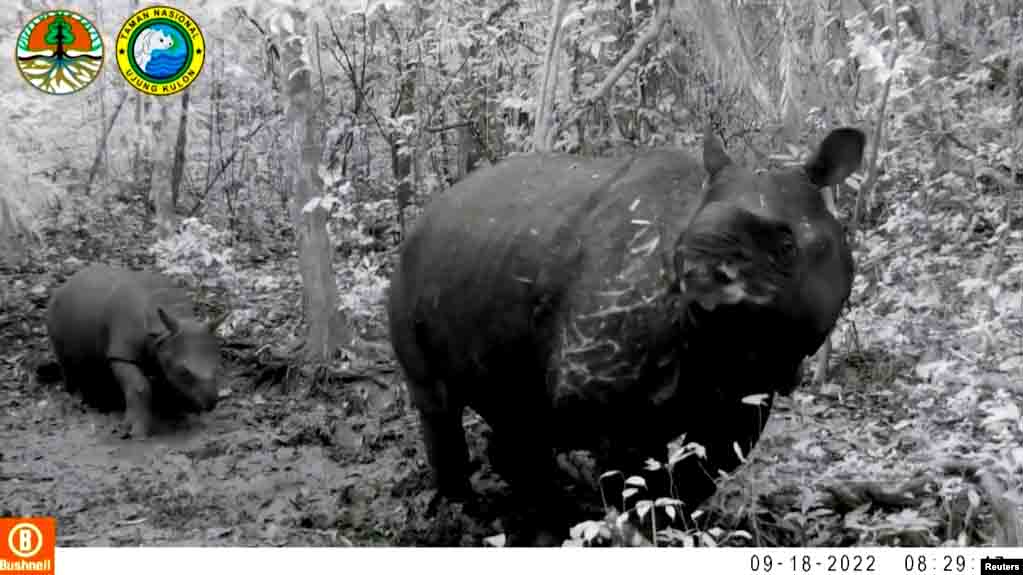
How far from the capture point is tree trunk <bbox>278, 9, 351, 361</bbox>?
30.4 ft

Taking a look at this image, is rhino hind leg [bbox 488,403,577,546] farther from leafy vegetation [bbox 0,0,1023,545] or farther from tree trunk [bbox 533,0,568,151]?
tree trunk [bbox 533,0,568,151]

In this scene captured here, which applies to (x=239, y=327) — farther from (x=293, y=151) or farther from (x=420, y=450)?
(x=420, y=450)

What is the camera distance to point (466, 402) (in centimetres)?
629

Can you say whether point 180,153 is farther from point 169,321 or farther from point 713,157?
point 713,157

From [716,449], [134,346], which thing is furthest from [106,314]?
[716,449]

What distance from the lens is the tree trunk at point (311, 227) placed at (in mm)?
9258

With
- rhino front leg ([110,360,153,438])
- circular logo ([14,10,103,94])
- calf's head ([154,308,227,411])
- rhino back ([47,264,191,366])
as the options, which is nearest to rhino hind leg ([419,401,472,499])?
calf's head ([154,308,227,411])

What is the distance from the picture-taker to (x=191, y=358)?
30.1 feet

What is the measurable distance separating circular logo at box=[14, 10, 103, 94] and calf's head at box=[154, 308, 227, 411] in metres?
2.15

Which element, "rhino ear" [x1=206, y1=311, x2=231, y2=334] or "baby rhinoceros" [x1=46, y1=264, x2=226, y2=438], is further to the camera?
"rhino ear" [x1=206, y1=311, x2=231, y2=334]

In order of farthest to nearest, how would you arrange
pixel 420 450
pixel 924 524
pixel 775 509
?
pixel 420 450
pixel 775 509
pixel 924 524

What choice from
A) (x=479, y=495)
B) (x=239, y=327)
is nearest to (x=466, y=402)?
(x=479, y=495)

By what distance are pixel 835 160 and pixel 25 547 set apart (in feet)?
12.4
